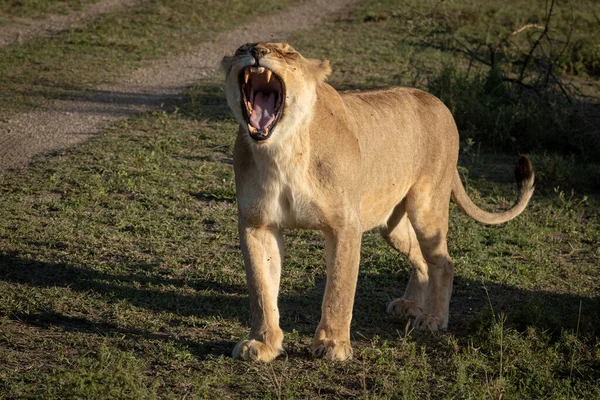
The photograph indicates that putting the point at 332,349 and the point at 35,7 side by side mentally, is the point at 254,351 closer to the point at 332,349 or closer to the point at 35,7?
the point at 332,349

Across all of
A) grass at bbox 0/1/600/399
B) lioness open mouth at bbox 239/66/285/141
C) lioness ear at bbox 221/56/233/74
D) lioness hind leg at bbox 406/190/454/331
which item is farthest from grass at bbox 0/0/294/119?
lioness open mouth at bbox 239/66/285/141

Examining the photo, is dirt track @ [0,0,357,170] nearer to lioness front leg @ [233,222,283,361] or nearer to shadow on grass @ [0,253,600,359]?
shadow on grass @ [0,253,600,359]

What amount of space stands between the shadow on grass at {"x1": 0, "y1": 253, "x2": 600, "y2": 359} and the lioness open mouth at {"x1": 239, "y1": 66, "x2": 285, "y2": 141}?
1.06m

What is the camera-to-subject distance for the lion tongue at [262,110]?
4035 mm

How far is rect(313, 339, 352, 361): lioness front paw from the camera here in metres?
4.25

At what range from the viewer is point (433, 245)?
503 cm

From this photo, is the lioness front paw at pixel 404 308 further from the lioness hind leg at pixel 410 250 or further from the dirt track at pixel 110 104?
the dirt track at pixel 110 104

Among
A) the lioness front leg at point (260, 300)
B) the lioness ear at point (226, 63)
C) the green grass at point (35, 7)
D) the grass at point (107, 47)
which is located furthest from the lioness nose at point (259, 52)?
the green grass at point (35, 7)

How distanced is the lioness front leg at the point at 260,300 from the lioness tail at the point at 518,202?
5.33 ft

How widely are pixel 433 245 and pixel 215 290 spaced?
1.22m

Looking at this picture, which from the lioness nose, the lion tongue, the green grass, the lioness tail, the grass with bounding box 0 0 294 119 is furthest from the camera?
the green grass

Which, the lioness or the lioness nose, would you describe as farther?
the lioness

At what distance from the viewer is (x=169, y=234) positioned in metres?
6.05

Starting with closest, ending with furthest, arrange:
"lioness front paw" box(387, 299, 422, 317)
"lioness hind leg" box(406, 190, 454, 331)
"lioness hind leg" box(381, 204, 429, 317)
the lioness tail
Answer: "lioness hind leg" box(406, 190, 454, 331)
"lioness front paw" box(387, 299, 422, 317)
"lioness hind leg" box(381, 204, 429, 317)
the lioness tail
